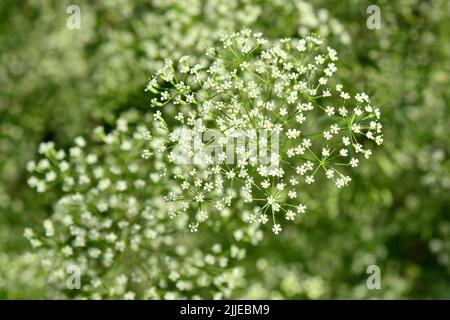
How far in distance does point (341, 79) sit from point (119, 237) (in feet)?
9.50

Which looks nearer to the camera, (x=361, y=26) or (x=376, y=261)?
(x=361, y=26)

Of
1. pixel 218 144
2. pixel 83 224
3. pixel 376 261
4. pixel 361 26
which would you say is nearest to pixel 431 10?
pixel 361 26

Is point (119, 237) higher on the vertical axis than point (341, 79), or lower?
lower

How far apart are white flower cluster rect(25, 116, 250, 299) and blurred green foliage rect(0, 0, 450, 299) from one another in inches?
26.5

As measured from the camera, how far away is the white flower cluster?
518cm

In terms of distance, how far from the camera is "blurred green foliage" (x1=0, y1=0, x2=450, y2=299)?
6133 millimetres

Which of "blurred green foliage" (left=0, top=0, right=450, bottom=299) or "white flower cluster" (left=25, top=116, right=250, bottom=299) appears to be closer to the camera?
"white flower cluster" (left=25, top=116, right=250, bottom=299)

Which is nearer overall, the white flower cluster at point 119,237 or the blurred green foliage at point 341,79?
the white flower cluster at point 119,237

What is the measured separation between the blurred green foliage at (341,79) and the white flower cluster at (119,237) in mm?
673

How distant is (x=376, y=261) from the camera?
8.05m

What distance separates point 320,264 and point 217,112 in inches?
171

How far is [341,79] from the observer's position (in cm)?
609

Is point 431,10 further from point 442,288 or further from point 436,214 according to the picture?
point 442,288

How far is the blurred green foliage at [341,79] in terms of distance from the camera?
6133 millimetres
